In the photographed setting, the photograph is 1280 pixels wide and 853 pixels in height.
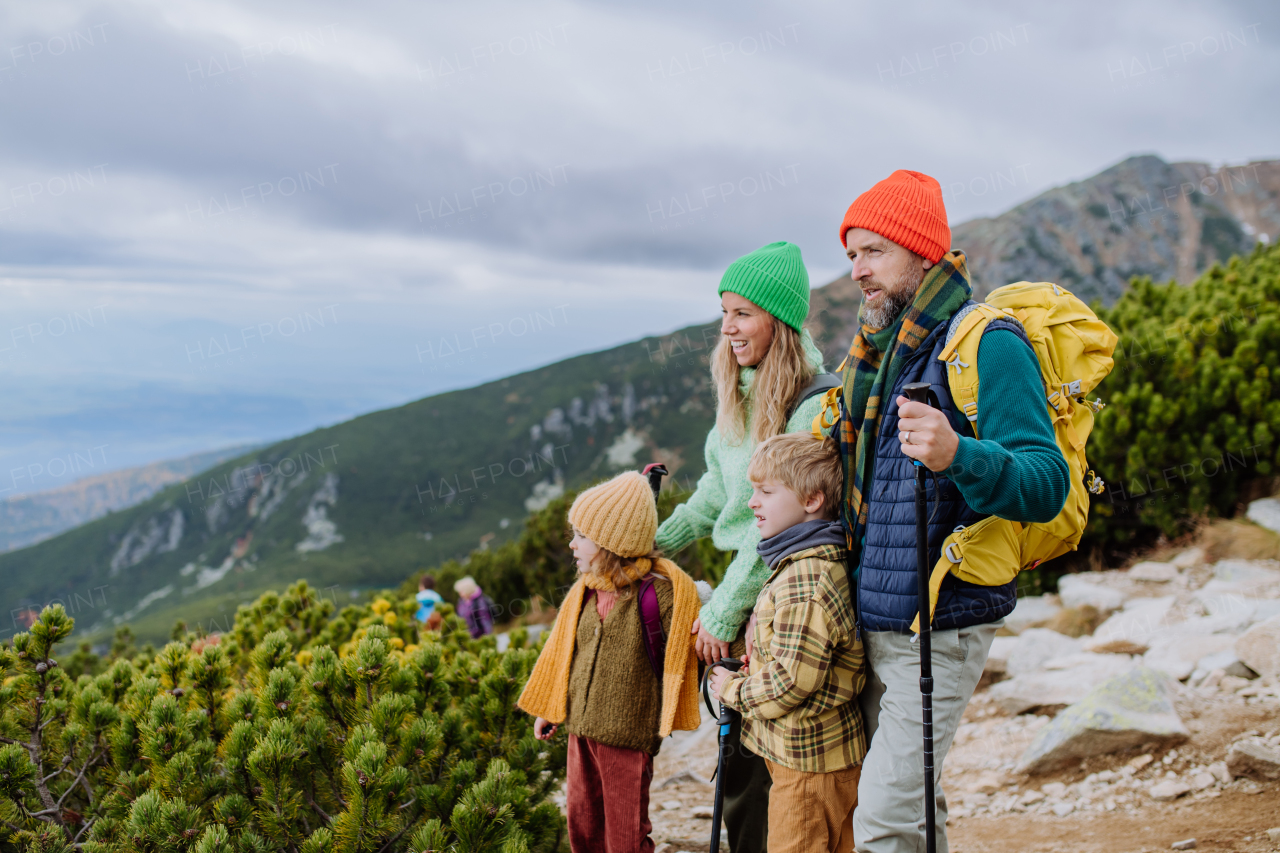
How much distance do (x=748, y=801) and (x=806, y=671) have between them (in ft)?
3.73

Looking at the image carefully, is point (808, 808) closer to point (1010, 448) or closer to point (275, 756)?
point (1010, 448)

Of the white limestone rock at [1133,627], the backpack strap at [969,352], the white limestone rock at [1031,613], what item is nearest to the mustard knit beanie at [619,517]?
the backpack strap at [969,352]

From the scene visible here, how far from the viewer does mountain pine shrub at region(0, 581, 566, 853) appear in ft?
8.96

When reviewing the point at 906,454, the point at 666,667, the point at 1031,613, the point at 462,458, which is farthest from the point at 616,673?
the point at 462,458

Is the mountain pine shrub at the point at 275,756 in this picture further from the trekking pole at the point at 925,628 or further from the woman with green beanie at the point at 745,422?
the trekking pole at the point at 925,628

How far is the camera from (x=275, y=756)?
2781 millimetres

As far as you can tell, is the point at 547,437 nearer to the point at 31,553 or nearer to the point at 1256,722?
the point at 31,553

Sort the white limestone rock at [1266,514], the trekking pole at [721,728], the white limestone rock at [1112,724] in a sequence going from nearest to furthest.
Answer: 1. the trekking pole at [721,728]
2. the white limestone rock at [1112,724]
3. the white limestone rock at [1266,514]

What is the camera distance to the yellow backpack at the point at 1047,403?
204 centimetres

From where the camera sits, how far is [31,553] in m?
128

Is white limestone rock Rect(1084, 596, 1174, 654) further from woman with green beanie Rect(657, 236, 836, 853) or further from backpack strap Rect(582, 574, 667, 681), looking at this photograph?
backpack strap Rect(582, 574, 667, 681)

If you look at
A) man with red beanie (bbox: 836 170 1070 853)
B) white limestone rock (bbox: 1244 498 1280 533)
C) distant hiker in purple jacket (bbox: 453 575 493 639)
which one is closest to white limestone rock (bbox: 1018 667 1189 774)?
man with red beanie (bbox: 836 170 1070 853)

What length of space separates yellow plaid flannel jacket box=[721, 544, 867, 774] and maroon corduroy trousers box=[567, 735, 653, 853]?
63cm

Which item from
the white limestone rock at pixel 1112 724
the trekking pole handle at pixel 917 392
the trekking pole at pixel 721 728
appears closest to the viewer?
the trekking pole handle at pixel 917 392
